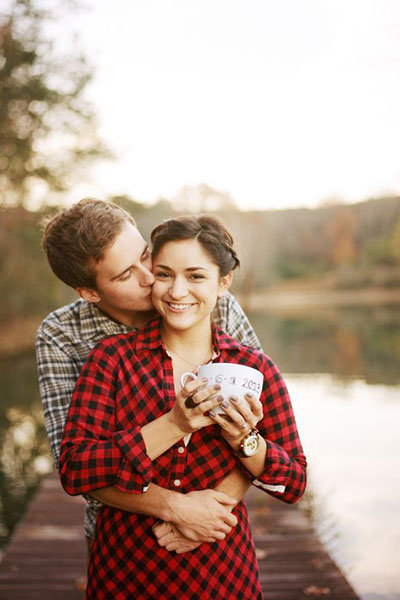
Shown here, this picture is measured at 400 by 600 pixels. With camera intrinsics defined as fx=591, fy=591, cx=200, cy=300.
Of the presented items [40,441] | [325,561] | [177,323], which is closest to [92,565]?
[177,323]

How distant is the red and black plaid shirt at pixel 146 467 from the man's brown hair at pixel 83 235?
0.32m

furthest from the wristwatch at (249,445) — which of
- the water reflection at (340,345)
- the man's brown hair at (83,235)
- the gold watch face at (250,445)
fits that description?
the water reflection at (340,345)

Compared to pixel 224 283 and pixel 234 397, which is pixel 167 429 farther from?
pixel 224 283

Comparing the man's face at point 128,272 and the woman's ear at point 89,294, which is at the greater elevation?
the man's face at point 128,272

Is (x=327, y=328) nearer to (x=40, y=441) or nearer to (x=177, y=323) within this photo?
(x=40, y=441)

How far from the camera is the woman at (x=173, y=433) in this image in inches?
64.9

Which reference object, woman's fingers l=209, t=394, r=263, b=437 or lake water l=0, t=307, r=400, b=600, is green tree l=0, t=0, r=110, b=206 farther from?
woman's fingers l=209, t=394, r=263, b=437

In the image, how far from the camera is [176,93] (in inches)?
926

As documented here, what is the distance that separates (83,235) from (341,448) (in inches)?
272

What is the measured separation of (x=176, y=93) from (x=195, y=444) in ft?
76.8

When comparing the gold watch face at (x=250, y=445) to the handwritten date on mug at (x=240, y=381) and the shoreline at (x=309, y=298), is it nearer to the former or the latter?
the handwritten date on mug at (x=240, y=381)

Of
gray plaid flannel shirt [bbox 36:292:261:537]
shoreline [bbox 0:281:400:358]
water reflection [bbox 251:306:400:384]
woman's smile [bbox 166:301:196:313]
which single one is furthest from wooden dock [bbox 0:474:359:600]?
shoreline [bbox 0:281:400:358]

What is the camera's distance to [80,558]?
3977 mm

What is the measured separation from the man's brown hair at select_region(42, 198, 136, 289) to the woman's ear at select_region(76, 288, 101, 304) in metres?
0.04
